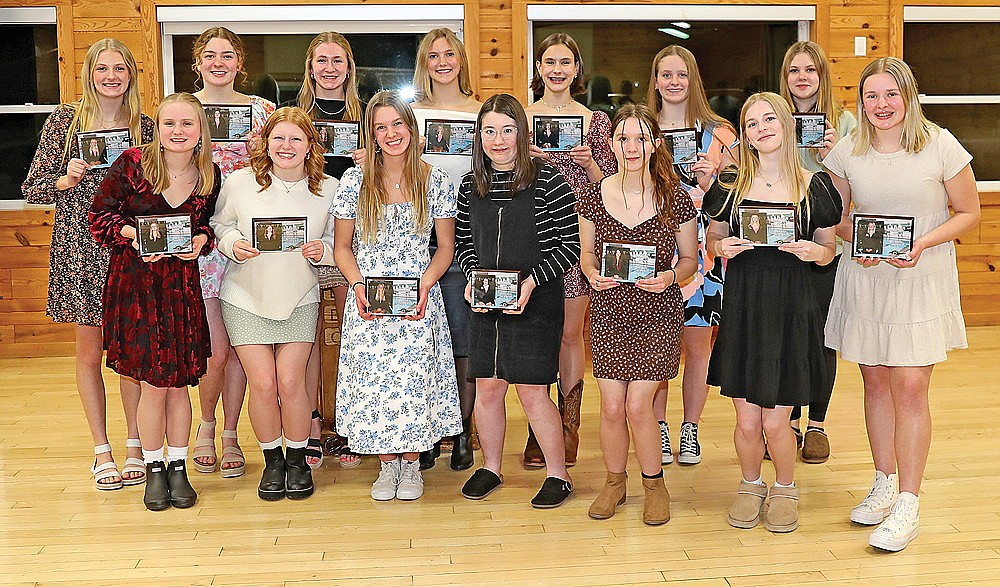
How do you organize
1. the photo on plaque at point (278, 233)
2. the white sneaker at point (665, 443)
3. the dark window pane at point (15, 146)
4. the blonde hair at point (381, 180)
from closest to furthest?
the photo on plaque at point (278, 233) < the blonde hair at point (381, 180) < the white sneaker at point (665, 443) < the dark window pane at point (15, 146)

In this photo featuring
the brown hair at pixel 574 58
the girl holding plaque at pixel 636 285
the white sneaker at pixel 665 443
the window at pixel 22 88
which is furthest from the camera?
the window at pixel 22 88

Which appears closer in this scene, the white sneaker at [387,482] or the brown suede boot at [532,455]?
the white sneaker at [387,482]

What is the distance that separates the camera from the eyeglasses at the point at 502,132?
3.62 metres

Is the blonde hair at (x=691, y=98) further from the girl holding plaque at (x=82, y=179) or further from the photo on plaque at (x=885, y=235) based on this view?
the girl holding plaque at (x=82, y=179)

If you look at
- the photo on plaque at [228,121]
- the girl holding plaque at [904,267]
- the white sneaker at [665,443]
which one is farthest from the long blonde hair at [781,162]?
the photo on plaque at [228,121]

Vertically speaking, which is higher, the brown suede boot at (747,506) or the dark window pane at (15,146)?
the dark window pane at (15,146)

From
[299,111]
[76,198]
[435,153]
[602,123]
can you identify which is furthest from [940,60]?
[76,198]

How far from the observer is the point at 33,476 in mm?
4191

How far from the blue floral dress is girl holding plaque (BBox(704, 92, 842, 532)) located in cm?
102

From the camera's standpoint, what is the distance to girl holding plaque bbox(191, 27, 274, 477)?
4.01 m

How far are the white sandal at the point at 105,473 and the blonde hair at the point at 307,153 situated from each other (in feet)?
4.12

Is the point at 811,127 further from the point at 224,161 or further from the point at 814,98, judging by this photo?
the point at 224,161

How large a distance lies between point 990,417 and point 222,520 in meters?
3.42

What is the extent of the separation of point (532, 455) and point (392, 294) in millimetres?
1050
